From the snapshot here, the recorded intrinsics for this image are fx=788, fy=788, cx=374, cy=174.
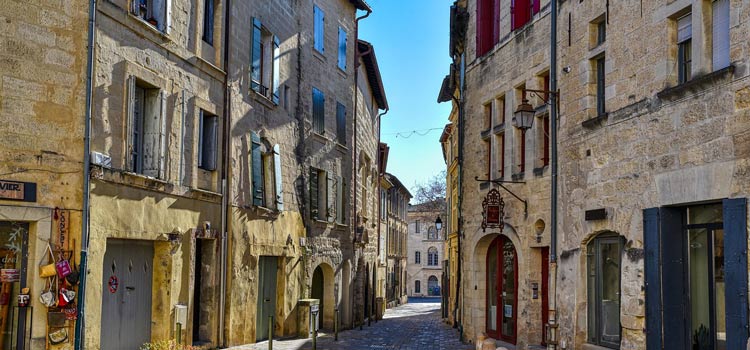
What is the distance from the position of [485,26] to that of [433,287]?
5436 cm

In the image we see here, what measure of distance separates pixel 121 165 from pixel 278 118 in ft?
23.7

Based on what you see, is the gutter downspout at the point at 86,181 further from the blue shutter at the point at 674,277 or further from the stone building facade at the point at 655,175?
the blue shutter at the point at 674,277

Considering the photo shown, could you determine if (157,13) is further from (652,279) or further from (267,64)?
(652,279)

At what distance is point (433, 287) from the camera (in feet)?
231

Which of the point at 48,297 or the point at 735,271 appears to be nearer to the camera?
the point at 735,271

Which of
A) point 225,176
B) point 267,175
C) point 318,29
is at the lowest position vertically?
point 225,176

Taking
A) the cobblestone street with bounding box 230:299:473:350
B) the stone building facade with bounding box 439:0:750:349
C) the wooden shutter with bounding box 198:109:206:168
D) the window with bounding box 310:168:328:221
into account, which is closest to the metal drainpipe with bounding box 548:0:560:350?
the stone building facade with bounding box 439:0:750:349

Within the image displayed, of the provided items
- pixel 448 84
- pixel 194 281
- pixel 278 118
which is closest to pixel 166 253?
pixel 194 281

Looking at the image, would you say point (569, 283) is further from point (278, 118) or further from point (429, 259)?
point (429, 259)

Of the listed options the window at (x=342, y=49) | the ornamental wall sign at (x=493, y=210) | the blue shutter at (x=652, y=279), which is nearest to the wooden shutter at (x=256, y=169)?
the ornamental wall sign at (x=493, y=210)

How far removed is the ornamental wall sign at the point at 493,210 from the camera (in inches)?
612

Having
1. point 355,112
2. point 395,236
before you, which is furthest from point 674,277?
point 395,236

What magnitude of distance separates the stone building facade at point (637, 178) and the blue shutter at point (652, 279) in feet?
0.05

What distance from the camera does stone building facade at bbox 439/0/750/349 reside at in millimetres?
8734
